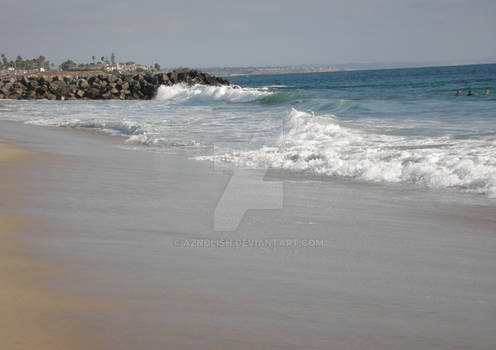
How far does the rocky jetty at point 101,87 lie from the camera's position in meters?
37.5

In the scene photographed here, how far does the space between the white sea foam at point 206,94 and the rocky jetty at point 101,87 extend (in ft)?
3.79

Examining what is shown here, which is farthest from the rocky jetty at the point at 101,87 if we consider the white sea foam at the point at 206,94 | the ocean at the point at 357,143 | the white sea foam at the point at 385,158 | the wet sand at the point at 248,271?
the wet sand at the point at 248,271

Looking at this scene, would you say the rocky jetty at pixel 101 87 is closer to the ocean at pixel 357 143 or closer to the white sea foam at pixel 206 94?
the white sea foam at pixel 206 94

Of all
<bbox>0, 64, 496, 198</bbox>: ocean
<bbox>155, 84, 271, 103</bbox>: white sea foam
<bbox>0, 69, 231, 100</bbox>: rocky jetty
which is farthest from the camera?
<bbox>0, 69, 231, 100</bbox>: rocky jetty

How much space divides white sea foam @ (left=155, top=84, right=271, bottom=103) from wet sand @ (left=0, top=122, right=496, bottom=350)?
2380 cm

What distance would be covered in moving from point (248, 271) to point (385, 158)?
5266 mm

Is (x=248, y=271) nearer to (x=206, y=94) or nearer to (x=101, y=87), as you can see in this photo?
(x=206, y=94)

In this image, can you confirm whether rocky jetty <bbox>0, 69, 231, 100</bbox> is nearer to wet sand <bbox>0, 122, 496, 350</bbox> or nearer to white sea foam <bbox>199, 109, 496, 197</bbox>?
white sea foam <bbox>199, 109, 496, 197</bbox>

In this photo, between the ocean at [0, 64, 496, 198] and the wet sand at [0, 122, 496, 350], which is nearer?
A: the wet sand at [0, 122, 496, 350]

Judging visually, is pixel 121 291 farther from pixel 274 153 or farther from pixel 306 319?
pixel 274 153

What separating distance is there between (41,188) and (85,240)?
2.20 metres

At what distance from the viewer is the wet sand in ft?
7.80

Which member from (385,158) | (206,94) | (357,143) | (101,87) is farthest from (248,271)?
(101,87)

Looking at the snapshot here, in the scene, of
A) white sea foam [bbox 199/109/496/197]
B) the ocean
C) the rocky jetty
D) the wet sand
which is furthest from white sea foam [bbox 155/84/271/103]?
the wet sand
